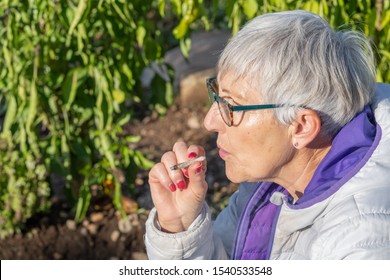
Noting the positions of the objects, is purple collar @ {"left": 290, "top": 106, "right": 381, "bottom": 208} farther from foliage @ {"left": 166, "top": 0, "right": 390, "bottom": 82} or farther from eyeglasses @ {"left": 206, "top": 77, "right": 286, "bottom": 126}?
foliage @ {"left": 166, "top": 0, "right": 390, "bottom": 82}

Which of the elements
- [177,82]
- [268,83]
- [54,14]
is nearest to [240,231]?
[268,83]

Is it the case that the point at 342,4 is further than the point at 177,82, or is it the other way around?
the point at 177,82

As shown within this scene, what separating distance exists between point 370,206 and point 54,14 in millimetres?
1802

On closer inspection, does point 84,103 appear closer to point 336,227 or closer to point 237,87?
point 237,87

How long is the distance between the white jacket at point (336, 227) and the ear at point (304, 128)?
0.52ft

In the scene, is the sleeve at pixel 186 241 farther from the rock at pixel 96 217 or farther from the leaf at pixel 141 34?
the rock at pixel 96 217

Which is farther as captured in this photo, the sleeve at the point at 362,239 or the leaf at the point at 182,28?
the leaf at the point at 182,28

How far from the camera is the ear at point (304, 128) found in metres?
1.85

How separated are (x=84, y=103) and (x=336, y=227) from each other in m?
1.86

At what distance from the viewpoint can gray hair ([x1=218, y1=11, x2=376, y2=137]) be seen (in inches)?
71.9

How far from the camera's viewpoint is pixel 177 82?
18.1 ft

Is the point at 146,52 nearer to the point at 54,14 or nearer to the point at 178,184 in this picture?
the point at 54,14

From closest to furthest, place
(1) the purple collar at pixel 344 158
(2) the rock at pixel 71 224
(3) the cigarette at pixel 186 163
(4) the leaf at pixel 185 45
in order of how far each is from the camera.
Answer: (1) the purple collar at pixel 344 158
(3) the cigarette at pixel 186 163
(4) the leaf at pixel 185 45
(2) the rock at pixel 71 224

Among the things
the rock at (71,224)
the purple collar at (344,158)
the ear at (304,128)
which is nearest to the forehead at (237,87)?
the ear at (304,128)
